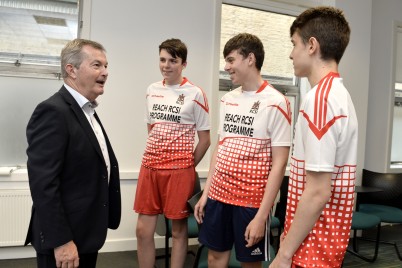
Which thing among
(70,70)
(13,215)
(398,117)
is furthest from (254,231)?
(398,117)

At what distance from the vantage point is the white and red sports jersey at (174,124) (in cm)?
221

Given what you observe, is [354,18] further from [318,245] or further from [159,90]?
[318,245]

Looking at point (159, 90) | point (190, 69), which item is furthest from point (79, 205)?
point (190, 69)

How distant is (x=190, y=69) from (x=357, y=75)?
6.36ft

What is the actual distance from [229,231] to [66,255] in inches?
32.1

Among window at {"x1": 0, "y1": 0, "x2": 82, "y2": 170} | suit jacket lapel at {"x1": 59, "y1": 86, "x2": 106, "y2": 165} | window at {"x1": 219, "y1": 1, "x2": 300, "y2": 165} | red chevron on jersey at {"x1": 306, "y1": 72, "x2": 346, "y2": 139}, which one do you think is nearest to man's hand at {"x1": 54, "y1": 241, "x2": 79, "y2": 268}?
suit jacket lapel at {"x1": 59, "y1": 86, "x2": 106, "y2": 165}

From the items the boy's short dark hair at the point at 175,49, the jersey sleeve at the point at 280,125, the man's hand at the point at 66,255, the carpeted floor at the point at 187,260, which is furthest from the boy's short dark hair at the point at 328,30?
the carpeted floor at the point at 187,260

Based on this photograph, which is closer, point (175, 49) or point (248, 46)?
point (248, 46)

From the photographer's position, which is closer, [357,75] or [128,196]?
[128,196]

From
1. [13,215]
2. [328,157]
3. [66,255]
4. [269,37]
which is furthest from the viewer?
[269,37]

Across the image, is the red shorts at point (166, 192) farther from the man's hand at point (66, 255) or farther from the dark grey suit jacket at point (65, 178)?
the man's hand at point (66, 255)

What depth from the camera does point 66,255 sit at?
4.15 feet

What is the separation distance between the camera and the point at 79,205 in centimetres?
134

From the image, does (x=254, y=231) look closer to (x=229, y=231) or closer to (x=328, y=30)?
(x=229, y=231)
